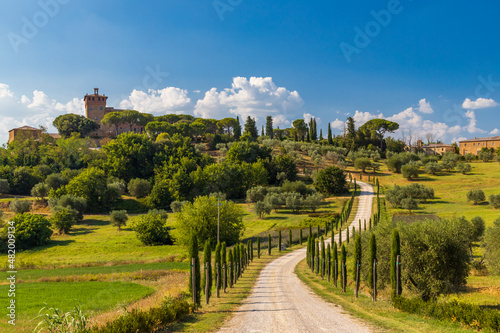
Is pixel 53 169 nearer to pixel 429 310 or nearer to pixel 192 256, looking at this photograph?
pixel 192 256

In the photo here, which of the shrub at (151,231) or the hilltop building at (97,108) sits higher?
the hilltop building at (97,108)

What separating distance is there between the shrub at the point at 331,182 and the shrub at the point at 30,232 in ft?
207

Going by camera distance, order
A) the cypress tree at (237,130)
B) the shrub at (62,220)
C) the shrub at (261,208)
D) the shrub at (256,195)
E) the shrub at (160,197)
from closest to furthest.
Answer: the shrub at (62,220), the shrub at (261,208), the shrub at (160,197), the shrub at (256,195), the cypress tree at (237,130)

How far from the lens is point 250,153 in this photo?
344ft

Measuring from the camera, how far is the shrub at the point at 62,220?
55906mm

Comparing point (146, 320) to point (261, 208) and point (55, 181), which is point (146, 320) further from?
point (55, 181)

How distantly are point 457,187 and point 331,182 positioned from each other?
31.2 m

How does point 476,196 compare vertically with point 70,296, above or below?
above

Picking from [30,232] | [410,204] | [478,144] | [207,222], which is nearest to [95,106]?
[30,232]

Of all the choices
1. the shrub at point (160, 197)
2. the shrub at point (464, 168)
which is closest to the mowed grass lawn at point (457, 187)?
the shrub at point (464, 168)

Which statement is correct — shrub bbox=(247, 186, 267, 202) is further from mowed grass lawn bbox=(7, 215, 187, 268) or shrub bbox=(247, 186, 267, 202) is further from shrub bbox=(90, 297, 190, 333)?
shrub bbox=(90, 297, 190, 333)

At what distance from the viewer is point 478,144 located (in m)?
129

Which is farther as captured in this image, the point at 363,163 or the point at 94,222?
the point at 363,163

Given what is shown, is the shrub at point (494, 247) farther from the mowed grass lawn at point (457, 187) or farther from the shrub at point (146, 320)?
the mowed grass lawn at point (457, 187)
